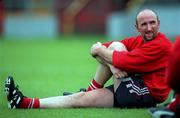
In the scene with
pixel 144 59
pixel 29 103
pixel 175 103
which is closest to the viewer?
pixel 175 103

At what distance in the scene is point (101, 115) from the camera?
8.34 m

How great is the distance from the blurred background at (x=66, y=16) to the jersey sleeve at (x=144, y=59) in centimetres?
2006

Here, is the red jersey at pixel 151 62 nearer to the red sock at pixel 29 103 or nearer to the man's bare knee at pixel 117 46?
the man's bare knee at pixel 117 46

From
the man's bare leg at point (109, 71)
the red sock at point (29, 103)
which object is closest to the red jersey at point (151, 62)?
the man's bare leg at point (109, 71)

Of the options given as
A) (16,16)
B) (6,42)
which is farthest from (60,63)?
(16,16)

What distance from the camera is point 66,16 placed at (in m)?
32.1

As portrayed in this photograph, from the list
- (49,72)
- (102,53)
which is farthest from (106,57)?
(49,72)

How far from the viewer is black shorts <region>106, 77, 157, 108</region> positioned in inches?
342

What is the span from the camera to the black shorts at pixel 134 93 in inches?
342

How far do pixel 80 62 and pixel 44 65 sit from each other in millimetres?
1128

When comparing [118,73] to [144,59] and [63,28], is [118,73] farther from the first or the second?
[63,28]

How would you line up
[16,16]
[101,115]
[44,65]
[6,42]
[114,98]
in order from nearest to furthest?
[101,115]
[114,98]
[44,65]
[6,42]
[16,16]

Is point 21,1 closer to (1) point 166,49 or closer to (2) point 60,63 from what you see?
(2) point 60,63

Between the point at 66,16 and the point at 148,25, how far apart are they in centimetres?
2359
